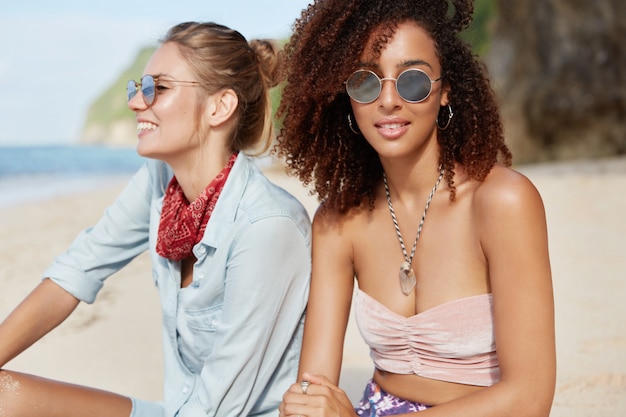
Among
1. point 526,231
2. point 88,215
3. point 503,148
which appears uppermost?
point 503,148

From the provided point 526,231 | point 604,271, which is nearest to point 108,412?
point 526,231

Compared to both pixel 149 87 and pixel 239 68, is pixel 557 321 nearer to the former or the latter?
pixel 239 68

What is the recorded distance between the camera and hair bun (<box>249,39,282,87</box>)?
271cm

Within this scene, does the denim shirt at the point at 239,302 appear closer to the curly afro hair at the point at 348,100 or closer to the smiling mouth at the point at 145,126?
the curly afro hair at the point at 348,100

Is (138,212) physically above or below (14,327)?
above

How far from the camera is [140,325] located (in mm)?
4926

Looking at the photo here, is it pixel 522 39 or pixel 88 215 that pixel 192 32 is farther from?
pixel 522 39

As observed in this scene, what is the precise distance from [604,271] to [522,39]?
9.21 meters

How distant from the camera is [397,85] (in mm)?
2260

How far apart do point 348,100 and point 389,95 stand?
1.03 ft

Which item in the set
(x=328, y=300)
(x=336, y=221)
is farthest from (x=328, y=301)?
(x=336, y=221)

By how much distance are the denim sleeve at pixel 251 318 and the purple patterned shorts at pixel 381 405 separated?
354 mm

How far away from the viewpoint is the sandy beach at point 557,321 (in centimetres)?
370

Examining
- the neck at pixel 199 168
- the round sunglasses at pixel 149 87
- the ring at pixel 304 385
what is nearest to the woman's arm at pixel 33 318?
the neck at pixel 199 168
